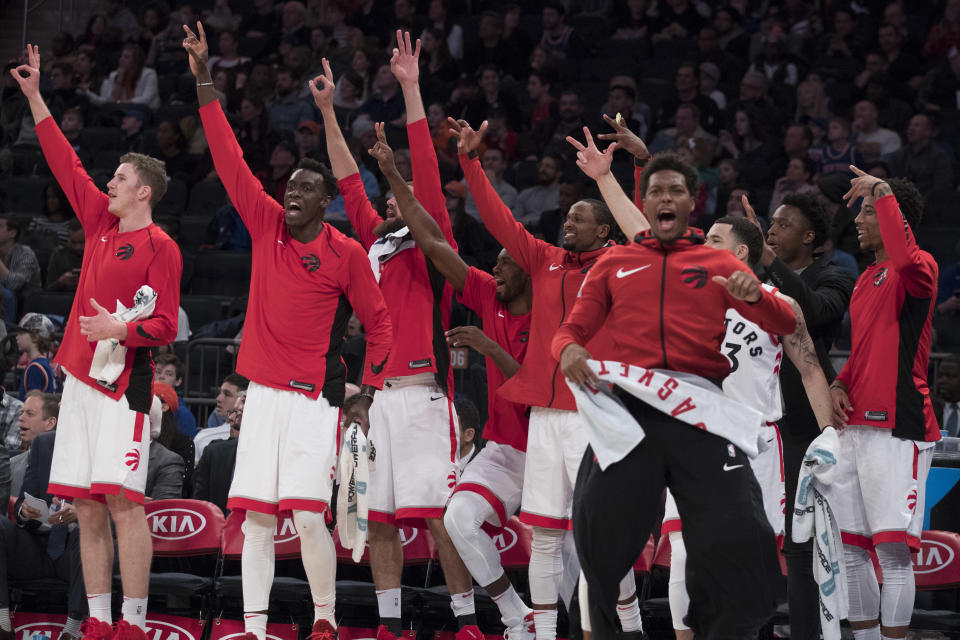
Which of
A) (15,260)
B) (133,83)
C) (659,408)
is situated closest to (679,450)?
(659,408)

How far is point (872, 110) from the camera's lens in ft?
38.2

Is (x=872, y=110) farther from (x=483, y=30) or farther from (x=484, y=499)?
(x=484, y=499)

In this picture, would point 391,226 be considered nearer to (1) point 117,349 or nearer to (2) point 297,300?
(2) point 297,300

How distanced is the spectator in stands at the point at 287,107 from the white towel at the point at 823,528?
9218mm

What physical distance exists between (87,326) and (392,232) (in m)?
1.67

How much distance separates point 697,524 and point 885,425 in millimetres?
1920

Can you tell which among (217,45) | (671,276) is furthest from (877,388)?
(217,45)

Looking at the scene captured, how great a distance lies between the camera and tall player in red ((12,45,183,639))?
6.12 metres

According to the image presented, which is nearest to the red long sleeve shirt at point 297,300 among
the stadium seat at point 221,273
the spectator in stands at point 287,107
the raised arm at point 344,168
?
the raised arm at point 344,168

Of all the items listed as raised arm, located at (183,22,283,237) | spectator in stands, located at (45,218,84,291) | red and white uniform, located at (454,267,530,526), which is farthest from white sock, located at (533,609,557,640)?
spectator in stands, located at (45,218,84,291)

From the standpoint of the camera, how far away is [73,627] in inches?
263

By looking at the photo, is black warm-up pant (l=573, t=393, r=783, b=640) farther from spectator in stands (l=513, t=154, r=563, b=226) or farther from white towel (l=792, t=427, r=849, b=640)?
spectator in stands (l=513, t=154, r=563, b=226)

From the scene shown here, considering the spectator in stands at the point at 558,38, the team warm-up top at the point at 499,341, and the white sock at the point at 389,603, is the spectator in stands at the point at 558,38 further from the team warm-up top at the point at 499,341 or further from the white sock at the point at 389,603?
the white sock at the point at 389,603

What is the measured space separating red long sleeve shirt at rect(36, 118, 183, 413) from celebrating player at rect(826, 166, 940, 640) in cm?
344
